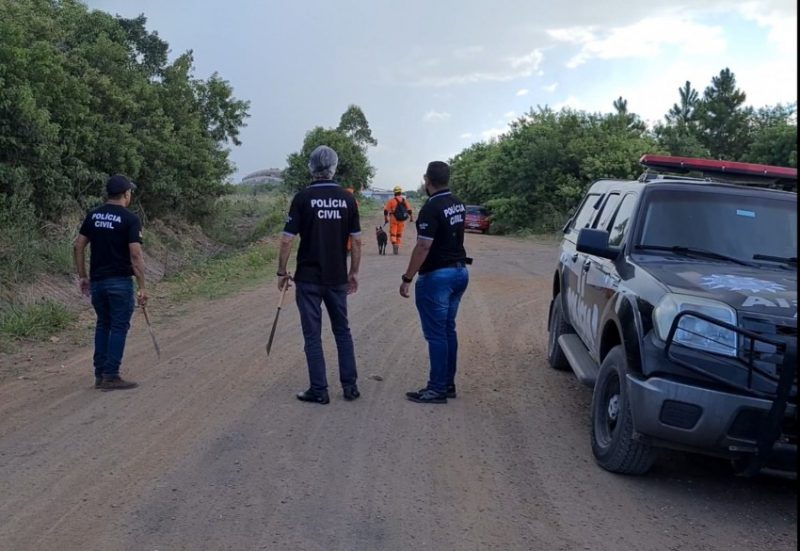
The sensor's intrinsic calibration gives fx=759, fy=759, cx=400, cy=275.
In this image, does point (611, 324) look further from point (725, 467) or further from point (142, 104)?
point (142, 104)

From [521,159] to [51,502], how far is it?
3208 centimetres

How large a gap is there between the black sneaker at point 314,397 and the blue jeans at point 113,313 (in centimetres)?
172

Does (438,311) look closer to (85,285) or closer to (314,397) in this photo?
(314,397)

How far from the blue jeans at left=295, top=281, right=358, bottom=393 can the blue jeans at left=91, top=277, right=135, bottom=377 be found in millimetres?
1623

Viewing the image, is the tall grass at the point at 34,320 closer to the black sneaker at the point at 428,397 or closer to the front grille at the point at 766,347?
the black sneaker at the point at 428,397

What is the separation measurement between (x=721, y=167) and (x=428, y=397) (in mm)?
3283

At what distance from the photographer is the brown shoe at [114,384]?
6.75m

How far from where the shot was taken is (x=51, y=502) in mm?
4348

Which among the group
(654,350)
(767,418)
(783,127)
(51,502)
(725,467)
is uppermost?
(783,127)

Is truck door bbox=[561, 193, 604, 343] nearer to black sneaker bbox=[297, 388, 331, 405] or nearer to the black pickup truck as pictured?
the black pickup truck

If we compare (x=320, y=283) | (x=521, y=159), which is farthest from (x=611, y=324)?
(x=521, y=159)

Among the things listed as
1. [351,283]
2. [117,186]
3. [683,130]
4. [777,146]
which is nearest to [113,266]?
[117,186]

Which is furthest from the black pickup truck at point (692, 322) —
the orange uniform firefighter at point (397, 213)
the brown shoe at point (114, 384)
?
the orange uniform firefighter at point (397, 213)

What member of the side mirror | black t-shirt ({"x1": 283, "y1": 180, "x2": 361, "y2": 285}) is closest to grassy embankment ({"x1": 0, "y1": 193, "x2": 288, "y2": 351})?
black t-shirt ({"x1": 283, "y1": 180, "x2": 361, "y2": 285})
